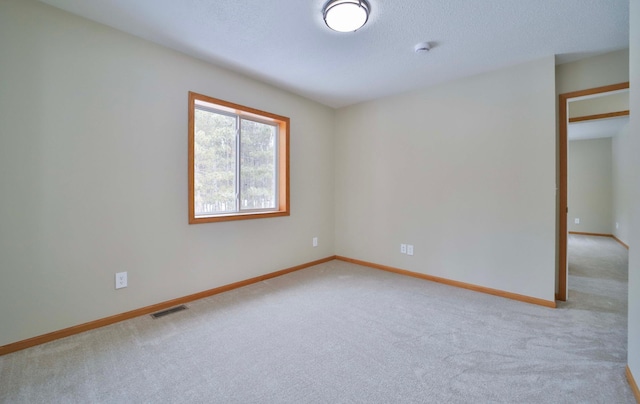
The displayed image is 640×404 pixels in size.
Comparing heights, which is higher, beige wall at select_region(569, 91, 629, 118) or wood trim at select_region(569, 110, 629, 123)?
beige wall at select_region(569, 91, 629, 118)

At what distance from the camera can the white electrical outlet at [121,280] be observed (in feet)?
7.57

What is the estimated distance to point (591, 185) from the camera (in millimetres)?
6660

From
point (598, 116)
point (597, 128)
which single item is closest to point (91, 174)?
point (598, 116)

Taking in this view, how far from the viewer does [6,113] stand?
183 centimetres

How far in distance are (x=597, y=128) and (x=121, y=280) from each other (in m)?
8.29

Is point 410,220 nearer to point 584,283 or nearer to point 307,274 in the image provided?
point 307,274

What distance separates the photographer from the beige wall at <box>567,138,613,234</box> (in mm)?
6438

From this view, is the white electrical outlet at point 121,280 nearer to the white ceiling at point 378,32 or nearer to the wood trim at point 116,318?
the wood trim at point 116,318

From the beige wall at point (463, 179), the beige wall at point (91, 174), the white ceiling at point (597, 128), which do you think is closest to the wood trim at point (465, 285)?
the beige wall at point (463, 179)

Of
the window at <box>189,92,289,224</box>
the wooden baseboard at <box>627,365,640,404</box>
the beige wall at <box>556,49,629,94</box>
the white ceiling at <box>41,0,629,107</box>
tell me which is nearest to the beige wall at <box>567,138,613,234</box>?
the beige wall at <box>556,49,629,94</box>

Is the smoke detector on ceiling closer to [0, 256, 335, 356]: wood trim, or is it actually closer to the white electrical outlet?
[0, 256, 335, 356]: wood trim

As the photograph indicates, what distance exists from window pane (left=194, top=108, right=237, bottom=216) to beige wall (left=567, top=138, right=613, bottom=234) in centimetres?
825

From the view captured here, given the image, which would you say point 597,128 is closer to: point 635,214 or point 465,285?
point 465,285

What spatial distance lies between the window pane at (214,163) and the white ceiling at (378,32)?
25.1 inches
